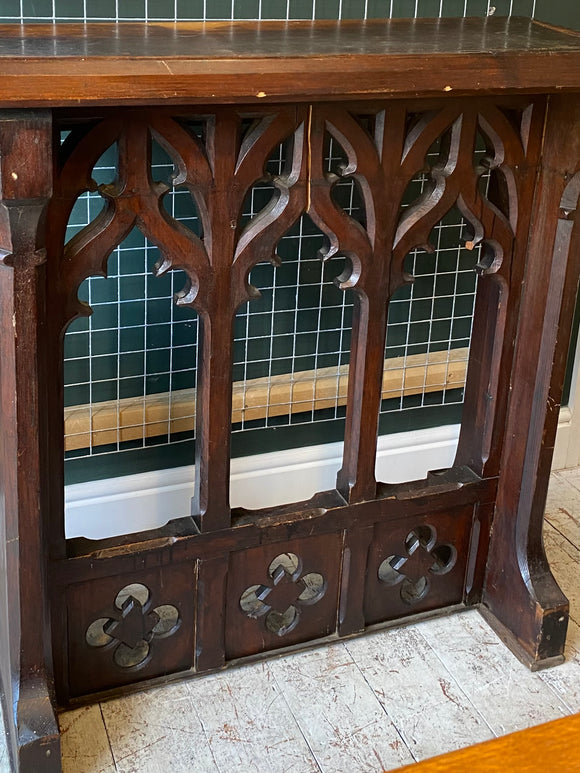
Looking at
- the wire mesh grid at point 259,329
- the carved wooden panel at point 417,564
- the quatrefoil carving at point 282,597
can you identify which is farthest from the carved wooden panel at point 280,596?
the wire mesh grid at point 259,329

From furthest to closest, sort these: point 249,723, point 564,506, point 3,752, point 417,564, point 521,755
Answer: point 564,506 → point 417,564 → point 249,723 → point 3,752 → point 521,755

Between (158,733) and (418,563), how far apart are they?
674 millimetres

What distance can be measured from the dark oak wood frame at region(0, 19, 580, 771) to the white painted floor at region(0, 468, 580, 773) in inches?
2.2

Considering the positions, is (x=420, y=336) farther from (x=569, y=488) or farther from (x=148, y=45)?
(x=148, y=45)

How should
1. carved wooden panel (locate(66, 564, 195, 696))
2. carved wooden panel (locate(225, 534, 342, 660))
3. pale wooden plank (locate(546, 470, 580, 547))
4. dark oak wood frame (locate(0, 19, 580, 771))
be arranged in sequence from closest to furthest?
dark oak wood frame (locate(0, 19, 580, 771))
carved wooden panel (locate(66, 564, 195, 696))
carved wooden panel (locate(225, 534, 342, 660))
pale wooden plank (locate(546, 470, 580, 547))

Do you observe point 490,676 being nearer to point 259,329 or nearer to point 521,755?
point 259,329

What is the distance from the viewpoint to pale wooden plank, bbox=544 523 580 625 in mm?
2426

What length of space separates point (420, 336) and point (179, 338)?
0.66 m

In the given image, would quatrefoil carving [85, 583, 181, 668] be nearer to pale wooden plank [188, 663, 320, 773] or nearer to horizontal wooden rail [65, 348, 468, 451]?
pale wooden plank [188, 663, 320, 773]

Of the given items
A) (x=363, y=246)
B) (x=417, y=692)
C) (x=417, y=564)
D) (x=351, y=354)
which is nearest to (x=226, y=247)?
(x=363, y=246)

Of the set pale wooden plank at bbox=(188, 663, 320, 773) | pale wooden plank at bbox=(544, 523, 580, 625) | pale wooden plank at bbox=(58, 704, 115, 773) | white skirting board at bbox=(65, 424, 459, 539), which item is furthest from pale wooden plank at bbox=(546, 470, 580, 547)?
pale wooden plank at bbox=(58, 704, 115, 773)

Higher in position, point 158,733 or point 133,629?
point 133,629

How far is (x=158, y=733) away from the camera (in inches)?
77.6

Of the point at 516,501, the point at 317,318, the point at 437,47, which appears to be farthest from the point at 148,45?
the point at 516,501
